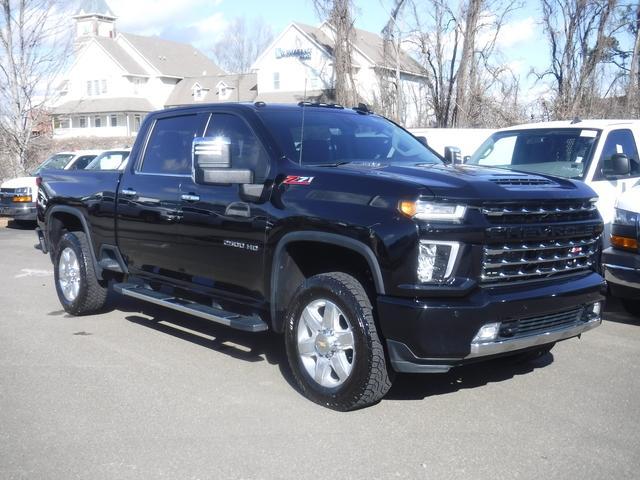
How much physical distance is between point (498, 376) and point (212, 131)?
2933 millimetres

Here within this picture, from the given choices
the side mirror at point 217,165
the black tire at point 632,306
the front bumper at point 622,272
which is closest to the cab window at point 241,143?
the side mirror at point 217,165

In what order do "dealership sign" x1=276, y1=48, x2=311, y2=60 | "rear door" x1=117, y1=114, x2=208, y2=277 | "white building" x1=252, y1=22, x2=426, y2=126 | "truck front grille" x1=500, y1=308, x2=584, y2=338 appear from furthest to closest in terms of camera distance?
"dealership sign" x1=276, y1=48, x2=311, y2=60 < "white building" x1=252, y1=22, x2=426, y2=126 < "rear door" x1=117, y1=114, x2=208, y2=277 < "truck front grille" x1=500, y1=308, x2=584, y2=338

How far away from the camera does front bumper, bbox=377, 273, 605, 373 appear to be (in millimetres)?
4387

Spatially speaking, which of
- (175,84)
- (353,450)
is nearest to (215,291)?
(353,450)

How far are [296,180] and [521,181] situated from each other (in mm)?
1486

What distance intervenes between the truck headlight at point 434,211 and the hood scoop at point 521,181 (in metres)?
0.48

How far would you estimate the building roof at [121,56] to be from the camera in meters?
60.9

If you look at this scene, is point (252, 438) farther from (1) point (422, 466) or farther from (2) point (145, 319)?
(2) point (145, 319)

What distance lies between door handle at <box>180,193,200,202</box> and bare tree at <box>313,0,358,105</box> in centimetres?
2251

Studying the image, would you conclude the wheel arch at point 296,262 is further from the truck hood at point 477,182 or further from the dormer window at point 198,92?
the dormer window at point 198,92

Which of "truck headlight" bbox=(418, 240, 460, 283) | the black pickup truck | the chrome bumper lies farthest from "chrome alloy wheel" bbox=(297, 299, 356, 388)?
the chrome bumper

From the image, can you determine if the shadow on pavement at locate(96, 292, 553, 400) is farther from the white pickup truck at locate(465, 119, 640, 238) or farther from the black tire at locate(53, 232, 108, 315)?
the white pickup truck at locate(465, 119, 640, 238)

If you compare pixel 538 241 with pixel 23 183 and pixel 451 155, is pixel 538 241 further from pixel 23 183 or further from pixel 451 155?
pixel 23 183

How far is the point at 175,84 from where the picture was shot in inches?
2500
